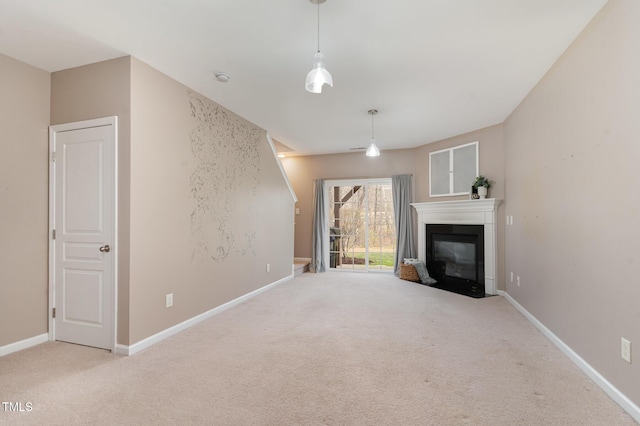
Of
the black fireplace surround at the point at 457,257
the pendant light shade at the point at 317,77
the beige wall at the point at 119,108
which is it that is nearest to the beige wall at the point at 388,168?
the black fireplace surround at the point at 457,257

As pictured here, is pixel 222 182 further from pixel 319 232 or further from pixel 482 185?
pixel 482 185

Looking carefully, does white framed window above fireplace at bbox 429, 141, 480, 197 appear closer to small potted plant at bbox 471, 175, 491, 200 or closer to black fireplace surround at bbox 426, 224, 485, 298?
small potted plant at bbox 471, 175, 491, 200

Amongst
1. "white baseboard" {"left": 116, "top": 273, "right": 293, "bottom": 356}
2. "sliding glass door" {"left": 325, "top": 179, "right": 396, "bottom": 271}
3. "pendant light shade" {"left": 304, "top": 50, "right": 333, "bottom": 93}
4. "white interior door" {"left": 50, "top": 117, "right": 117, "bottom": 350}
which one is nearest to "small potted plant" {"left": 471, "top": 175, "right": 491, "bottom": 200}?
"sliding glass door" {"left": 325, "top": 179, "right": 396, "bottom": 271}

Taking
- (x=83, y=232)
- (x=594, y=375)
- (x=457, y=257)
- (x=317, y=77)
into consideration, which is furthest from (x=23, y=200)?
(x=457, y=257)

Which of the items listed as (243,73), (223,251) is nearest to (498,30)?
(243,73)

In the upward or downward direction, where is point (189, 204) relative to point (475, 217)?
upward

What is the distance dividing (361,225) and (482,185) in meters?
2.58

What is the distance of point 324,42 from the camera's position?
8.11 feet

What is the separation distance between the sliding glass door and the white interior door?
456 cm

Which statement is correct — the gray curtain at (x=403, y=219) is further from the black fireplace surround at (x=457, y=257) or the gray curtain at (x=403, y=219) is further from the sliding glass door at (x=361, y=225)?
the black fireplace surround at (x=457, y=257)

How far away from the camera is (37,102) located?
2854 mm

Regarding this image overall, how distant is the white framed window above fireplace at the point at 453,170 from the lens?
5.08 m

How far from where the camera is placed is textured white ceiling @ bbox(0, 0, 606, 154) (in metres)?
2.08

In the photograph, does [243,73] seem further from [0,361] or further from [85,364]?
[0,361]
